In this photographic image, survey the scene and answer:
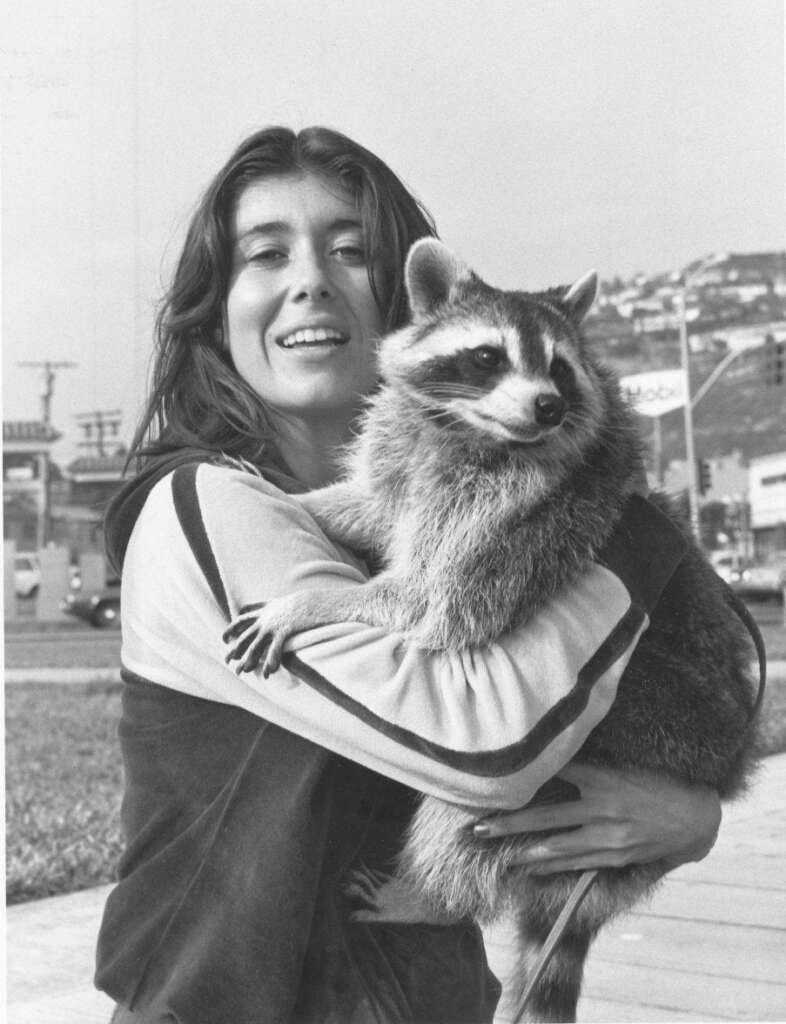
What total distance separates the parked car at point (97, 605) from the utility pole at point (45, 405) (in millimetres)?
2885

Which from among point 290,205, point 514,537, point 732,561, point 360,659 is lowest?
point 732,561

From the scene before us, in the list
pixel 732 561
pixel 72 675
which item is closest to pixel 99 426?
pixel 72 675

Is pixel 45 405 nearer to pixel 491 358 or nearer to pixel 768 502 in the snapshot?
pixel 491 358

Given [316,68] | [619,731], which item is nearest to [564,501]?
[619,731]

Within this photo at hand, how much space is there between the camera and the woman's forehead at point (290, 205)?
5.96 feet

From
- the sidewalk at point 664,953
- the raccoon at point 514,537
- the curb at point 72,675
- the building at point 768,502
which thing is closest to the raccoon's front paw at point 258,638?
the raccoon at point 514,537

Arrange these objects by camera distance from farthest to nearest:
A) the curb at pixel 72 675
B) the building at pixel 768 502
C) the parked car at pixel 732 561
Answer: the parked car at pixel 732 561
the building at pixel 768 502
the curb at pixel 72 675

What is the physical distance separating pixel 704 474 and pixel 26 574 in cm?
511

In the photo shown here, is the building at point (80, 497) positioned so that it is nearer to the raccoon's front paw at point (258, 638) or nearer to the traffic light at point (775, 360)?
the raccoon's front paw at point (258, 638)

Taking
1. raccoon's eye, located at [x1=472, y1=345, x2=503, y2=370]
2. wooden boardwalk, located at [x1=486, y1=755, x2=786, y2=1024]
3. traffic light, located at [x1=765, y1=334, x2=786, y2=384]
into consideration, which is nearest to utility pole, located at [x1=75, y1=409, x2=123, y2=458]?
wooden boardwalk, located at [x1=486, y1=755, x2=786, y2=1024]

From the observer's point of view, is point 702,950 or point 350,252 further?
point 702,950

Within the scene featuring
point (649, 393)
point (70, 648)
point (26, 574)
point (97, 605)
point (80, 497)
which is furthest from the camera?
point (97, 605)

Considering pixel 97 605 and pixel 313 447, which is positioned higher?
pixel 313 447

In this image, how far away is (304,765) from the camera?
57.2 inches
